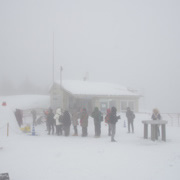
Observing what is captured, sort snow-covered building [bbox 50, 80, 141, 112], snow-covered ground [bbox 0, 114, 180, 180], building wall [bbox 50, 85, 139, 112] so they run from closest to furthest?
1. snow-covered ground [bbox 0, 114, 180, 180]
2. snow-covered building [bbox 50, 80, 141, 112]
3. building wall [bbox 50, 85, 139, 112]

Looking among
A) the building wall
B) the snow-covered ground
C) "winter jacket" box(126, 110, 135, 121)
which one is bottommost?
the snow-covered ground

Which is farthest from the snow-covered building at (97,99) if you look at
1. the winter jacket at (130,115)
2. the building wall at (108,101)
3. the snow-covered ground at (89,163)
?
the snow-covered ground at (89,163)

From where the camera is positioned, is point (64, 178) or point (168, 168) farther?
point (168, 168)

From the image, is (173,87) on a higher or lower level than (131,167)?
higher

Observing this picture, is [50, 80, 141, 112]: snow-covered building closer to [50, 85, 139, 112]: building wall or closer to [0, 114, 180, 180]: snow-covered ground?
[50, 85, 139, 112]: building wall

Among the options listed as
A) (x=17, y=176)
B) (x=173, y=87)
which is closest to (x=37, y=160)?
(x=17, y=176)

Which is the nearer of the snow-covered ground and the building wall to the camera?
the snow-covered ground

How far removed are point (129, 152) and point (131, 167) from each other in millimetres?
1870

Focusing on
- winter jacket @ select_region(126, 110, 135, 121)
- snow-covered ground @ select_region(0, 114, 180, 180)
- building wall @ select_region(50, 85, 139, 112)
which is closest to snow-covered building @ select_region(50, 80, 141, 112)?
building wall @ select_region(50, 85, 139, 112)

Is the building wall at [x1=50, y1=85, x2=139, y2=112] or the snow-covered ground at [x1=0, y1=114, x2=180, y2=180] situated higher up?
the building wall at [x1=50, y1=85, x2=139, y2=112]

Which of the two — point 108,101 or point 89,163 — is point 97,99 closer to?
point 108,101

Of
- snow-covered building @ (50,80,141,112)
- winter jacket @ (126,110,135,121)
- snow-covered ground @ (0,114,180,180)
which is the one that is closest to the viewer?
snow-covered ground @ (0,114,180,180)

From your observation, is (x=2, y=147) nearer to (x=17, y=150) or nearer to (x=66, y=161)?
(x=17, y=150)

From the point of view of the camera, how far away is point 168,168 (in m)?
5.89
